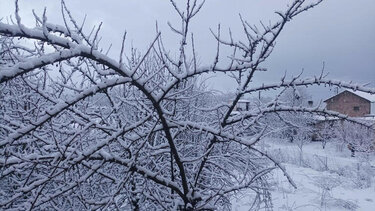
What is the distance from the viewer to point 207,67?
2170 millimetres

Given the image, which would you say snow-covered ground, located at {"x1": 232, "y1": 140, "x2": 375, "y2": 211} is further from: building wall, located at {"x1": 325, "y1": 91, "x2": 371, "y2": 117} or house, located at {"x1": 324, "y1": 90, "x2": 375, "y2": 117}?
building wall, located at {"x1": 325, "y1": 91, "x2": 371, "y2": 117}

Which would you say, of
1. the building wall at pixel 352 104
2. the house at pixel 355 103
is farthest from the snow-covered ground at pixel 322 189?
the building wall at pixel 352 104

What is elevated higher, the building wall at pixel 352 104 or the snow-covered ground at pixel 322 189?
the building wall at pixel 352 104

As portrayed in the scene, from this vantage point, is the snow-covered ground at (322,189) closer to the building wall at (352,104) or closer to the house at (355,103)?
the house at (355,103)

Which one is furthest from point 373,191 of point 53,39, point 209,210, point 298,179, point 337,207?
point 53,39

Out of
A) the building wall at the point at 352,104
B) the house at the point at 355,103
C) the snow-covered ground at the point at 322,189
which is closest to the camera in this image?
the snow-covered ground at the point at 322,189

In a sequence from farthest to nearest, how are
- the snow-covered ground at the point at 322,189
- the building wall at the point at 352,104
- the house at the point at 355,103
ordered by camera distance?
the building wall at the point at 352,104
the house at the point at 355,103
the snow-covered ground at the point at 322,189

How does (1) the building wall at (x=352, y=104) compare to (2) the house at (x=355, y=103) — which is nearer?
(2) the house at (x=355, y=103)

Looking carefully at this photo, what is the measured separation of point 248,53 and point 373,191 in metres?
18.2

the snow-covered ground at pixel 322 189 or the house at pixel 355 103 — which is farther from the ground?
the house at pixel 355 103

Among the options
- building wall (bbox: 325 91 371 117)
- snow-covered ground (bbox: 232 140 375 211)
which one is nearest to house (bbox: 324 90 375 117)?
building wall (bbox: 325 91 371 117)

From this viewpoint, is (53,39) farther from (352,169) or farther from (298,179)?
(352,169)

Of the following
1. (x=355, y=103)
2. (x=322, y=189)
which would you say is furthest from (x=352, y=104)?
(x=322, y=189)

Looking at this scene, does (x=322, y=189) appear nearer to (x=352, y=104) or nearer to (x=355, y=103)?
(x=355, y=103)
